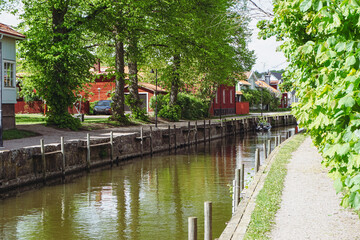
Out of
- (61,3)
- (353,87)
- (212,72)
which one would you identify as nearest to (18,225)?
(353,87)

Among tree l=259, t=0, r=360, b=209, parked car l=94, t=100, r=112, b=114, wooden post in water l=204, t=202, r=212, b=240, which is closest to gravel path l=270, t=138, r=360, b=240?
wooden post in water l=204, t=202, r=212, b=240

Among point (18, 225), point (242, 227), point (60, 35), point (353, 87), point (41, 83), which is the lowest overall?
point (18, 225)

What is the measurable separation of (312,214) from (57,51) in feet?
69.1

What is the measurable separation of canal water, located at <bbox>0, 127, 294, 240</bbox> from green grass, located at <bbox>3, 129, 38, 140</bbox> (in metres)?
4.90

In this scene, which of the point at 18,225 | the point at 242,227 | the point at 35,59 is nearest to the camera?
the point at 242,227

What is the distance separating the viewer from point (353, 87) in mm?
4273

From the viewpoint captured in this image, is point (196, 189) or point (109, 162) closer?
point (196, 189)

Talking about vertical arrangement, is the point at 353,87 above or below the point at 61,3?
below

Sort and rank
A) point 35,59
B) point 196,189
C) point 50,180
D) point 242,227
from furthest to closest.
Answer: point 35,59 < point 50,180 < point 196,189 < point 242,227

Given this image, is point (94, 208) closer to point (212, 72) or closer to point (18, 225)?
point (18, 225)

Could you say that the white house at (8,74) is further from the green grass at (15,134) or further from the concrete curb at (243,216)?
the concrete curb at (243,216)

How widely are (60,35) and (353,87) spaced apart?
25.4m

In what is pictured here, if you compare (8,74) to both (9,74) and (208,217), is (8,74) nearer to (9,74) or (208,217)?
(9,74)

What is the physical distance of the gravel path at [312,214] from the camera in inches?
312
